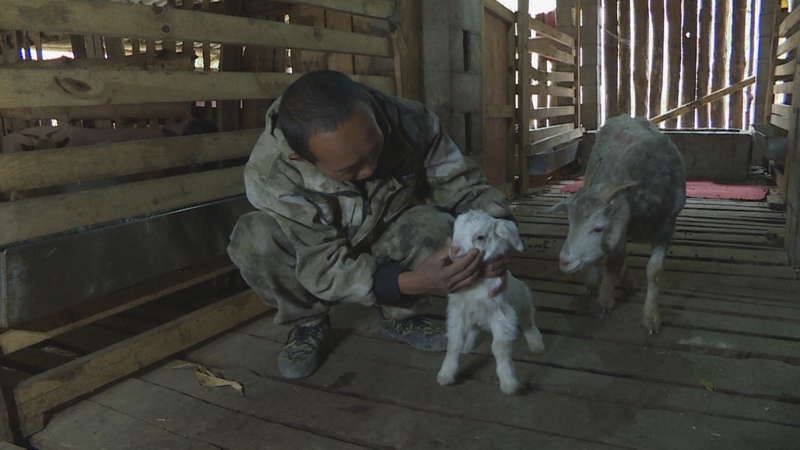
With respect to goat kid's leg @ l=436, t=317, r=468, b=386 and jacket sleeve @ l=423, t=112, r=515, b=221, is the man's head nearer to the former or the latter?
jacket sleeve @ l=423, t=112, r=515, b=221

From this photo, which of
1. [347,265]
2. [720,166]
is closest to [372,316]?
[347,265]

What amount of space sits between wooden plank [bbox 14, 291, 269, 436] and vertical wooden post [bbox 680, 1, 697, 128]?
11137mm

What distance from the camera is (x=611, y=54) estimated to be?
39.0 ft

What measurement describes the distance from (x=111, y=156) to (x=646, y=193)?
9.38ft

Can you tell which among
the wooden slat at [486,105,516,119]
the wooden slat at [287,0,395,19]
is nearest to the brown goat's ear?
the wooden slat at [287,0,395,19]

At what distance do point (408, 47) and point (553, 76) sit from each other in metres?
5.47

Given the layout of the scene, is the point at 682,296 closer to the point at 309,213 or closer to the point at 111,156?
the point at 309,213

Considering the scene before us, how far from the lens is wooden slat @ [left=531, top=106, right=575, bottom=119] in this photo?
8.43 metres

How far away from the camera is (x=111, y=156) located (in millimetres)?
2705

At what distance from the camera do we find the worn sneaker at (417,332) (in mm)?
2916

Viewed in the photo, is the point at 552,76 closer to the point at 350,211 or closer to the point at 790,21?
the point at 790,21

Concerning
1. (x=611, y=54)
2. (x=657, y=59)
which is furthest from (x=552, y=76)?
(x=657, y=59)

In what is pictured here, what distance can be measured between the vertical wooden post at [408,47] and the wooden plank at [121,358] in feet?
7.60

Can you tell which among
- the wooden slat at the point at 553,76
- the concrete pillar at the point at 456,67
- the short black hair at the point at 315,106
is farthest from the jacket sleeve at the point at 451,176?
the wooden slat at the point at 553,76
